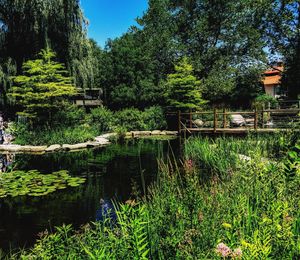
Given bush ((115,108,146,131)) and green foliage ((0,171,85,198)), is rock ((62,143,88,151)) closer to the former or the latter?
green foliage ((0,171,85,198))

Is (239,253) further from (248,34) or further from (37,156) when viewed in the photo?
(248,34)

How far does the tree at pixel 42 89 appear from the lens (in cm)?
1317

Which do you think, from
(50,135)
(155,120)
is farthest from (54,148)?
(155,120)

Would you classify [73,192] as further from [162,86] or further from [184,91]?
[162,86]

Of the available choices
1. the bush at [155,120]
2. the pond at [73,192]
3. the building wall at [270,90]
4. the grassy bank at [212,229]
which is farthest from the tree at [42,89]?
the building wall at [270,90]

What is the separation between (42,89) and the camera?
13.3 m

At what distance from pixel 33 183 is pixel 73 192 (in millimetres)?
1277

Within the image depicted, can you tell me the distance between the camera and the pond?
473 cm

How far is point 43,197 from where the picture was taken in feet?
20.4

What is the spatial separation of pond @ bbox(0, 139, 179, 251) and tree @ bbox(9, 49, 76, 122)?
3.40 metres

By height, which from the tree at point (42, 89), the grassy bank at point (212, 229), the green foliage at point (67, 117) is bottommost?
the grassy bank at point (212, 229)

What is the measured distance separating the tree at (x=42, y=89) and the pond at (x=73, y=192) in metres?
3.40

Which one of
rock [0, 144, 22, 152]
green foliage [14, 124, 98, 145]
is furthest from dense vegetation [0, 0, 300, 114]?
rock [0, 144, 22, 152]

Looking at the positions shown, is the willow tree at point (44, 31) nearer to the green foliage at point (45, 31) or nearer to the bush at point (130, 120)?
the green foliage at point (45, 31)
